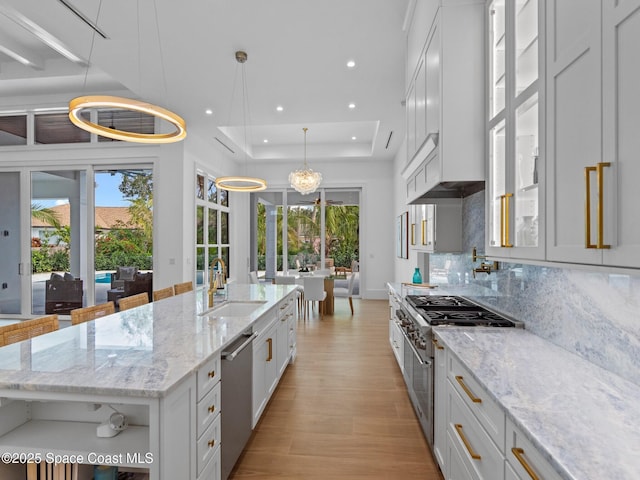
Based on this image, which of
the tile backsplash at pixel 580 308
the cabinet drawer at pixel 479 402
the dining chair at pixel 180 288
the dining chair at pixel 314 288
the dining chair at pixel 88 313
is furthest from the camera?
the dining chair at pixel 314 288

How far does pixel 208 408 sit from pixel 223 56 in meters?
3.60

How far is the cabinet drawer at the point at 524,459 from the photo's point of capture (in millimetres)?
908

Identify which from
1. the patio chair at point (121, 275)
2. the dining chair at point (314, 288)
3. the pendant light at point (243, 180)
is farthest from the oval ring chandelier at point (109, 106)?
the dining chair at point (314, 288)

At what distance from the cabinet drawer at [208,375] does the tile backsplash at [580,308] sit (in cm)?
154

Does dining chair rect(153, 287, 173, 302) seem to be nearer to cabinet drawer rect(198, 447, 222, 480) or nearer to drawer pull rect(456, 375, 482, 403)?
cabinet drawer rect(198, 447, 222, 480)

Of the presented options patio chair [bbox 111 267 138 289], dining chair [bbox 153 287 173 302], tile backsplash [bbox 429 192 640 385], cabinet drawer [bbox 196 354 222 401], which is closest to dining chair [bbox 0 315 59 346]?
cabinet drawer [bbox 196 354 222 401]

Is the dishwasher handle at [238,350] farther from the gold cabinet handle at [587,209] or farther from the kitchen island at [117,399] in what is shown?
the gold cabinet handle at [587,209]

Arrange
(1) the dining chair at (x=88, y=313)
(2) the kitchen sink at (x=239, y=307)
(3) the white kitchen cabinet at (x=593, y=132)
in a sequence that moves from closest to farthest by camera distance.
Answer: (3) the white kitchen cabinet at (x=593, y=132) < (1) the dining chair at (x=88, y=313) < (2) the kitchen sink at (x=239, y=307)

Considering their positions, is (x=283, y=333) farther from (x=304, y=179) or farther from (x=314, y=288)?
(x=304, y=179)

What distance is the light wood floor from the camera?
206cm

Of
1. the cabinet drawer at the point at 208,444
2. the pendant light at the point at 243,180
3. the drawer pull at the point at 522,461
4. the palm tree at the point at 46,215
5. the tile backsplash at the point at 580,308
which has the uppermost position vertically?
the pendant light at the point at 243,180

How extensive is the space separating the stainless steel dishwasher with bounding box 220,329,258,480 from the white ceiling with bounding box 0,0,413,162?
289 centimetres

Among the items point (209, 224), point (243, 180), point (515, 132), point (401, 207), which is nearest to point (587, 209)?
point (515, 132)

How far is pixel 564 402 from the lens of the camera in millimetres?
1109
